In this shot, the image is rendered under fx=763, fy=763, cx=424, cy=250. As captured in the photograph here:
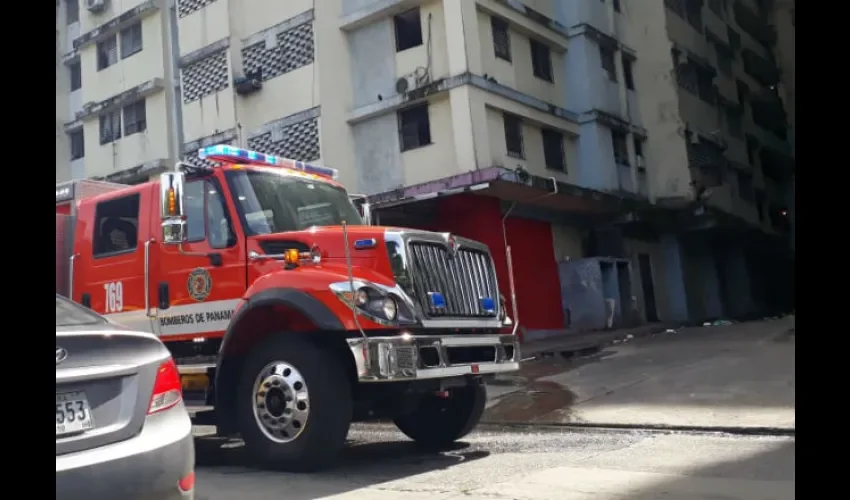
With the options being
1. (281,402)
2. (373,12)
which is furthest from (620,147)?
(281,402)

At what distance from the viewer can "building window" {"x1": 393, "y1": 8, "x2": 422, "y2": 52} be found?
64.5 ft

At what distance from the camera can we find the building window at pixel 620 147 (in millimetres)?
23438

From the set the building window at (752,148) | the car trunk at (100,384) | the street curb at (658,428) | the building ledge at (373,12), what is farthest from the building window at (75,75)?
the car trunk at (100,384)

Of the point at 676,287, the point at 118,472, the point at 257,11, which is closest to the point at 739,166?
the point at 676,287

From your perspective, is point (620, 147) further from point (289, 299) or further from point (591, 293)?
point (289, 299)

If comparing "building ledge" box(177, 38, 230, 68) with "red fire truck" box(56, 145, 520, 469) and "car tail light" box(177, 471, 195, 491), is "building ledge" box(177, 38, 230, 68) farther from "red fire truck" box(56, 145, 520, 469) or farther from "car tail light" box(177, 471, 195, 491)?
"car tail light" box(177, 471, 195, 491)

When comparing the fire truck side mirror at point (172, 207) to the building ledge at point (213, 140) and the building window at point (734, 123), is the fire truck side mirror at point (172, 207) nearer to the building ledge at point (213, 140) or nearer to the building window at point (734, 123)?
the building ledge at point (213, 140)

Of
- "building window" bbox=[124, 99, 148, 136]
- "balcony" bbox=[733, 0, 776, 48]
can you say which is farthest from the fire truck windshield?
"balcony" bbox=[733, 0, 776, 48]

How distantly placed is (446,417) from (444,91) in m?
12.7

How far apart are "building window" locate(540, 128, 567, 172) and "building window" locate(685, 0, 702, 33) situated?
9359mm

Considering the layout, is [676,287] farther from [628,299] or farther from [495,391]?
[495,391]

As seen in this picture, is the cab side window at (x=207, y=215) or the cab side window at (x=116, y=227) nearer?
the cab side window at (x=207, y=215)

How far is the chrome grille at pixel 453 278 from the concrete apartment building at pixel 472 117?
10.8 m

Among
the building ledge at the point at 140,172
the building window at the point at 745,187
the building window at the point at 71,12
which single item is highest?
the building window at the point at 71,12
